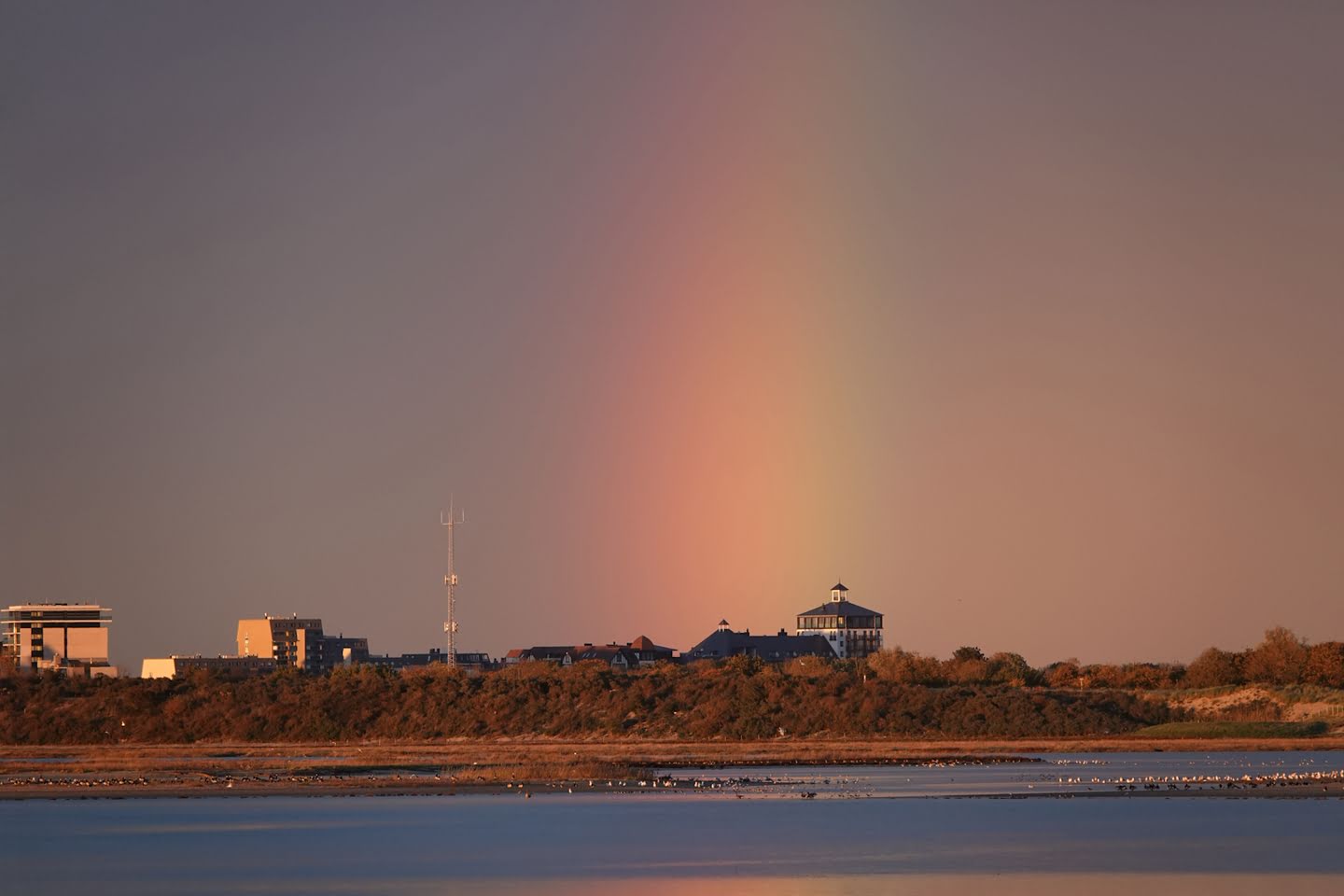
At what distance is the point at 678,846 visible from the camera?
43.7 meters

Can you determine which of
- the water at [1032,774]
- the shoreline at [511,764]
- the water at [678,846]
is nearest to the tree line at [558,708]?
the shoreline at [511,764]

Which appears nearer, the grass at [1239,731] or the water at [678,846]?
the water at [678,846]

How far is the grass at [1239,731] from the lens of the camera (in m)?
96.9

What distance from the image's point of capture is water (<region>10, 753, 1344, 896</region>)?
3628 cm

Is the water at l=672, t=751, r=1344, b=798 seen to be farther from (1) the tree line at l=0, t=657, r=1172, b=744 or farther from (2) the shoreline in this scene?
(1) the tree line at l=0, t=657, r=1172, b=744

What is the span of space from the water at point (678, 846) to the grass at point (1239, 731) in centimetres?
4392

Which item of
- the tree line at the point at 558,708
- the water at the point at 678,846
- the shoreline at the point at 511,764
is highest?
the tree line at the point at 558,708

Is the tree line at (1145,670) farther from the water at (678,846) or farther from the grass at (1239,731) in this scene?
→ the water at (678,846)

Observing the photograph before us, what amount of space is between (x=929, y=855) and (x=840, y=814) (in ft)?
35.1

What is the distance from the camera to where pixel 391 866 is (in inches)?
1581

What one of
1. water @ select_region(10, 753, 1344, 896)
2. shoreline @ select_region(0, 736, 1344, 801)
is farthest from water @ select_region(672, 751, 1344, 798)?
water @ select_region(10, 753, 1344, 896)

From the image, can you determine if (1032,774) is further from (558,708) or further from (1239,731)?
(558,708)

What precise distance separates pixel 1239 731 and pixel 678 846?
60744 mm

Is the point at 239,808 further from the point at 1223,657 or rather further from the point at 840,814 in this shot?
the point at 1223,657
